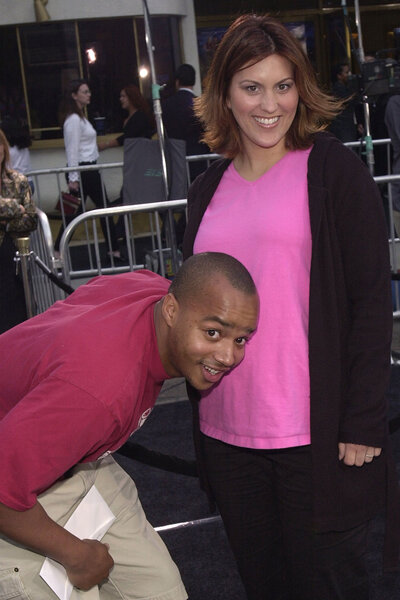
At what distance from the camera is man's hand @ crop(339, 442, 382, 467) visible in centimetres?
215

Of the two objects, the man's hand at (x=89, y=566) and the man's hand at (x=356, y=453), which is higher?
the man's hand at (x=356, y=453)

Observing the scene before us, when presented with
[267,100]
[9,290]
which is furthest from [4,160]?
[267,100]

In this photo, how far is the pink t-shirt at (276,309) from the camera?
2.15m

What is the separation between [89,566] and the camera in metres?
2.04

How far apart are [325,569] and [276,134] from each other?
117 cm

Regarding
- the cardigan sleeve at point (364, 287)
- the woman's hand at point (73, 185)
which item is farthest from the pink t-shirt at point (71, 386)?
the woman's hand at point (73, 185)

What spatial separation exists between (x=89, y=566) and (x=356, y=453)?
727mm

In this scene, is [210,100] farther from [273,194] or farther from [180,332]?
[180,332]

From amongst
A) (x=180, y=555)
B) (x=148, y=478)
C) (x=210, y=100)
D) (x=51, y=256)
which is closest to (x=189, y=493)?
(x=148, y=478)

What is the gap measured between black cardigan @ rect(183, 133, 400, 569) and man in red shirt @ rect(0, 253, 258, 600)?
0.72ft

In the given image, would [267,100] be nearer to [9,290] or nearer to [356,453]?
[356,453]

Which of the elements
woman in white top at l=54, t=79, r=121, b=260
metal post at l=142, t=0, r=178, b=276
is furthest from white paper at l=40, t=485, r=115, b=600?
woman in white top at l=54, t=79, r=121, b=260

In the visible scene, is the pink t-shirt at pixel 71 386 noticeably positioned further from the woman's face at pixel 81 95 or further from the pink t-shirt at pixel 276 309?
the woman's face at pixel 81 95

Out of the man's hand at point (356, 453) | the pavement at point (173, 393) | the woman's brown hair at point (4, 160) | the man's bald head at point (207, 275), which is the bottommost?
the pavement at point (173, 393)
